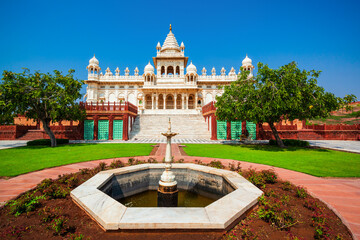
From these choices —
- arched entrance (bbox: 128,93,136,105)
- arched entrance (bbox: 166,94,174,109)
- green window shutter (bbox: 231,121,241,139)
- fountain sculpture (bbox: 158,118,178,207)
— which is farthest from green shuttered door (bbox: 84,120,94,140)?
arched entrance (bbox: 128,93,136,105)

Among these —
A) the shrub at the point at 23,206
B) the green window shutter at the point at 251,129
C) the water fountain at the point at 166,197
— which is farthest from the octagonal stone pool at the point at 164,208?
the green window shutter at the point at 251,129

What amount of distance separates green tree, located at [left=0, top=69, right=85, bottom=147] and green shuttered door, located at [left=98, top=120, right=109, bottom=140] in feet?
15.2

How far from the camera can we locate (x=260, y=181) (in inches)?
188

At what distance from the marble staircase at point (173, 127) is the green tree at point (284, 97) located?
8.95 meters

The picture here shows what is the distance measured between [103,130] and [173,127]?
333 inches

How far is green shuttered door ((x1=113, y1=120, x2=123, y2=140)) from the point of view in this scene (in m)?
20.5

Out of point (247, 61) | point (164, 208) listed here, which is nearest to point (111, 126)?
point (164, 208)

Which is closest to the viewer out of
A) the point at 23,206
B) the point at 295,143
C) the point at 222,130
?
the point at 23,206

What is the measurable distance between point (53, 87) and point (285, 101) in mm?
17653

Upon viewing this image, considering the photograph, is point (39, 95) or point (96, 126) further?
point (96, 126)

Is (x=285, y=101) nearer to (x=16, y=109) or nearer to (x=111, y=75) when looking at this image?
→ (x=16, y=109)

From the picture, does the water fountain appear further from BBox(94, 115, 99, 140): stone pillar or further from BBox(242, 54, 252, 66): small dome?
BBox(242, 54, 252, 66): small dome

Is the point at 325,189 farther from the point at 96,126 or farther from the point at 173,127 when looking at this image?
the point at 96,126

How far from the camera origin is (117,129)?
20656mm
